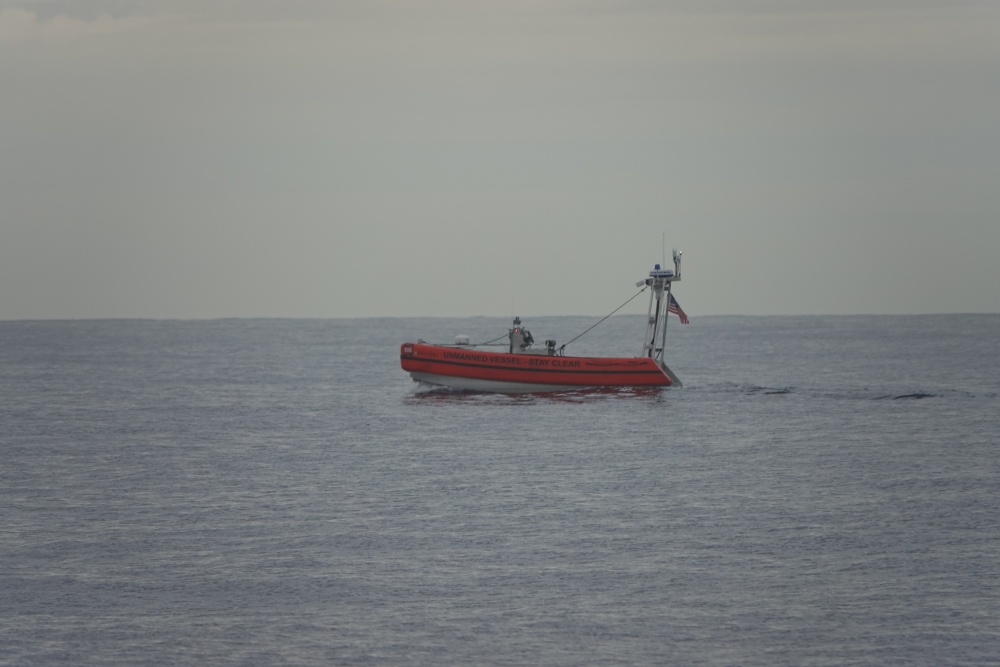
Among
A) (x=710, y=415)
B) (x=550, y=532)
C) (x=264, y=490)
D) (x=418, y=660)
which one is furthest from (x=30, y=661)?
(x=710, y=415)

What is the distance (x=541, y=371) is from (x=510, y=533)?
32068 millimetres

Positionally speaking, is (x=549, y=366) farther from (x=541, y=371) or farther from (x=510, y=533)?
(x=510, y=533)

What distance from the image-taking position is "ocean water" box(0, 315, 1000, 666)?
23.5m

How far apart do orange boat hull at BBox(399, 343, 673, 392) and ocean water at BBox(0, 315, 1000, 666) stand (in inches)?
43.6

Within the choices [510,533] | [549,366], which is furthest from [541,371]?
[510,533]

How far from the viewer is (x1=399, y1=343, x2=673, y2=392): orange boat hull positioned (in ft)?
210

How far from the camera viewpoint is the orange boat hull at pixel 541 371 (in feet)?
210

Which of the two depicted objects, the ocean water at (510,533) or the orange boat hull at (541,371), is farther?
the orange boat hull at (541,371)

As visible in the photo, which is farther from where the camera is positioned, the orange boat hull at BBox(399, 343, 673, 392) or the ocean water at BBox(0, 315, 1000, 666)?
the orange boat hull at BBox(399, 343, 673, 392)

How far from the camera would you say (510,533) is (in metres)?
32.4

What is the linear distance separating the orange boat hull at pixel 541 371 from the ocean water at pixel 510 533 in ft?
3.63

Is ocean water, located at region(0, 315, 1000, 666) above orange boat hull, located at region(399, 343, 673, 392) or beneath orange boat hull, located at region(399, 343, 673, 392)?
beneath

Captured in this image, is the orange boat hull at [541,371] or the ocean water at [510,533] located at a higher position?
the orange boat hull at [541,371]

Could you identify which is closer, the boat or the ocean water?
the ocean water
